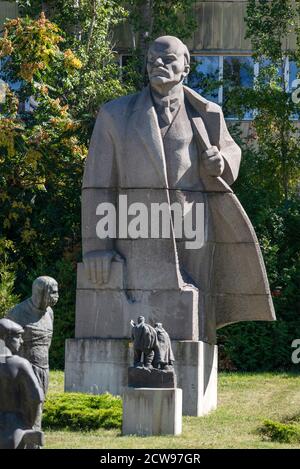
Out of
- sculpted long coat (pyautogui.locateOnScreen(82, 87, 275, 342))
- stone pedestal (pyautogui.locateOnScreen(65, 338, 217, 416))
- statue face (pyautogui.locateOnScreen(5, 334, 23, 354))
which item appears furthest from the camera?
sculpted long coat (pyautogui.locateOnScreen(82, 87, 275, 342))

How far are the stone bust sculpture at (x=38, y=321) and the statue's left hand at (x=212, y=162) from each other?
3.51 metres

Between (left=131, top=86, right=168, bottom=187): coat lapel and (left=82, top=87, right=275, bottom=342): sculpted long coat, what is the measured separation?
12mm

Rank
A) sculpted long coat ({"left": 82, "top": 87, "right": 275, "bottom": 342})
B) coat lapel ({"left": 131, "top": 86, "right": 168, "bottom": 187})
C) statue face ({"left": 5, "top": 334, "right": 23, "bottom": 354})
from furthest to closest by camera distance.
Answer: sculpted long coat ({"left": 82, "top": 87, "right": 275, "bottom": 342}), coat lapel ({"left": 131, "top": 86, "right": 168, "bottom": 187}), statue face ({"left": 5, "top": 334, "right": 23, "bottom": 354})

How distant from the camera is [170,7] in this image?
119 ft

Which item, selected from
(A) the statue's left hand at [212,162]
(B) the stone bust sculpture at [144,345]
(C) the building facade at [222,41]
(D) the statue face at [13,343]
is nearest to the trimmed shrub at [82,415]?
(B) the stone bust sculpture at [144,345]

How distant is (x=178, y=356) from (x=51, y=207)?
32.7 ft

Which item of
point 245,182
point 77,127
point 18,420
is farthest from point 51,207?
point 18,420

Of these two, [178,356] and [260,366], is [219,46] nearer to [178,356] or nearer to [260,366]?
[260,366]

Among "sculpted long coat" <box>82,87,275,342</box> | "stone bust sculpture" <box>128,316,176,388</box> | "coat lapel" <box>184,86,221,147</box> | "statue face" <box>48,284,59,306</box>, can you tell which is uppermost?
"coat lapel" <box>184,86,221,147</box>

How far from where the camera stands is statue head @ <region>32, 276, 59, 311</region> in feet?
59.1

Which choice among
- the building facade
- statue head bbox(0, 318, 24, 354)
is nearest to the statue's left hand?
statue head bbox(0, 318, 24, 354)

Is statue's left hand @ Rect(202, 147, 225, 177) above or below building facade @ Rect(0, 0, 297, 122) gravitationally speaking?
below

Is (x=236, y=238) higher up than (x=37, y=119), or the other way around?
(x=37, y=119)

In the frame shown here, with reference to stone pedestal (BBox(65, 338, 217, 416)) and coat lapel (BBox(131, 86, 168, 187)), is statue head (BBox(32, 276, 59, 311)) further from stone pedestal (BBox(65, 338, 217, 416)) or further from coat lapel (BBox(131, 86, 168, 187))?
coat lapel (BBox(131, 86, 168, 187))
